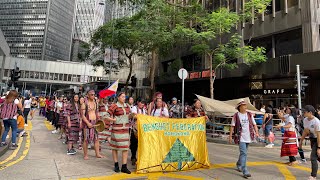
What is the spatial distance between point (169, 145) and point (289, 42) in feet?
54.1

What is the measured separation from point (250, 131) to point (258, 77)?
15.1 m

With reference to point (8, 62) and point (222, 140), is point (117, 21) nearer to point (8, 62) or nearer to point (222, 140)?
point (222, 140)

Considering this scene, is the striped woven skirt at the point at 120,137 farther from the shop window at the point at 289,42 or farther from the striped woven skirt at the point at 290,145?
the shop window at the point at 289,42

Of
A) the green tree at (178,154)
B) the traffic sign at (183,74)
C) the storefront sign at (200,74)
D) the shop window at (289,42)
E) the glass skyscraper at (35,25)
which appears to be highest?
the glass skyscraper at (35,25)

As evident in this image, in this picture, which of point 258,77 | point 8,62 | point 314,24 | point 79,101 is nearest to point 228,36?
point 258,77

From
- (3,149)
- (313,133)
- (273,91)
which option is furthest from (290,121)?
(273,91)

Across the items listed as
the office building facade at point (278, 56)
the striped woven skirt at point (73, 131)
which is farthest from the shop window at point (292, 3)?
the striped woven skirt at point (73, 131)

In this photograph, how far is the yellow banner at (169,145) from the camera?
5.75 meters

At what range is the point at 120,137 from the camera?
574cm

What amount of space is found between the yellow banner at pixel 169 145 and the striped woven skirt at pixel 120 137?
0.30 metres

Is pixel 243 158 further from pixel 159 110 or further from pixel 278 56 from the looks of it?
pixel 278 56

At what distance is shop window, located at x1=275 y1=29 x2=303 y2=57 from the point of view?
714 inches

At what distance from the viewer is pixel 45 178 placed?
5.18 m

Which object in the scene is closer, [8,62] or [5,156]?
[5,156]
